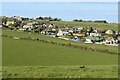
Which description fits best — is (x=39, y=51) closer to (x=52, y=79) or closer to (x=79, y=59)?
(x=79, y=59)

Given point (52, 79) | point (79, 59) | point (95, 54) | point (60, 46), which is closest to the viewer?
point (52, 79)

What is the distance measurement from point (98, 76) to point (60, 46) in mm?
19728

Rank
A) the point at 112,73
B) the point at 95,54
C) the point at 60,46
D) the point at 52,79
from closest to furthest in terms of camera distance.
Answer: the point at 52,79
the point at 112,73
the point at 95,54
the point at 60,46

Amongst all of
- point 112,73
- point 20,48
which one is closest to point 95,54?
point 20,48

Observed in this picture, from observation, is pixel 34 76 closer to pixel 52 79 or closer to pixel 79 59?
pixel 52 79

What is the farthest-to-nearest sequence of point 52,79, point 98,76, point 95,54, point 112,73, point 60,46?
point 60,46 → point 95,54 → point 112,73 → point 98,76 → point 52,79

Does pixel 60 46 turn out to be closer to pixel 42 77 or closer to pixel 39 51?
pixel 39 51

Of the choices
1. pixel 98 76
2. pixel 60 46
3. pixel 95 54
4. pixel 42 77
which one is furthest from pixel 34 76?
pixel 60 46

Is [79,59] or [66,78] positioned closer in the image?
[66,78]

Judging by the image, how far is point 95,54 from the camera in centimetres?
2416

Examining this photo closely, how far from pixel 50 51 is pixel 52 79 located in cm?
1731

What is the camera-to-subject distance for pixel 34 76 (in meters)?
7.66

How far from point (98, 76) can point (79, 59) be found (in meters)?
13.5

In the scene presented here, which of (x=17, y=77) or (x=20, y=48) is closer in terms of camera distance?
(x=17, y=77)
